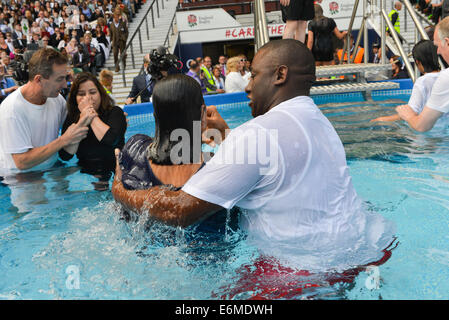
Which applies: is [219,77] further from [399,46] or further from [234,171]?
[234,171]

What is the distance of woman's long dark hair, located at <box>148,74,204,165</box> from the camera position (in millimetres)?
1789

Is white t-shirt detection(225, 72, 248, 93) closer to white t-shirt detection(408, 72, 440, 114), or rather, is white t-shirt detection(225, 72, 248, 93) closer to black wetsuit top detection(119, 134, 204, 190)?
white t-shirt detection(408, 72, 440, 114)

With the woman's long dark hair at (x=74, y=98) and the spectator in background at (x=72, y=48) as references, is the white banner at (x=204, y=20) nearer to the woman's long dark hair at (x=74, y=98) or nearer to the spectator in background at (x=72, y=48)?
the spectator in background at (x=72, y=48)

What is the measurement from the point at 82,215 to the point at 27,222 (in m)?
0.36

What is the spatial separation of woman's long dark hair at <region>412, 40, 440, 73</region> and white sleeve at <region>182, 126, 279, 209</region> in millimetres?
3359

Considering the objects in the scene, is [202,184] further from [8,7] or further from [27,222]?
[8,7]

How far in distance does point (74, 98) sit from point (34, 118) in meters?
0.33

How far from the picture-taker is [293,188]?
152 centimetres

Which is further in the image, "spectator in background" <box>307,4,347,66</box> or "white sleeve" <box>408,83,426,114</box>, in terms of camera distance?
"spectator in background" <box>307,4,347,66</box>

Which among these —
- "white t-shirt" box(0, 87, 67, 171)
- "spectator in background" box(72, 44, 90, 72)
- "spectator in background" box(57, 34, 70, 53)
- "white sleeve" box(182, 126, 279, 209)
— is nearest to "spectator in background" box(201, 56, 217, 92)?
"spectator in background" box(72, 44, 90, 72)

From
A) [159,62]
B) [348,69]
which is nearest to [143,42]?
[348,69]

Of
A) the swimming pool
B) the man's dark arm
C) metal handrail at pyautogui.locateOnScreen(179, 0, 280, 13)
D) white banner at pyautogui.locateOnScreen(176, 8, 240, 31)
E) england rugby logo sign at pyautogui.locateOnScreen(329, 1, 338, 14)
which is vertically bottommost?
the swimming pool

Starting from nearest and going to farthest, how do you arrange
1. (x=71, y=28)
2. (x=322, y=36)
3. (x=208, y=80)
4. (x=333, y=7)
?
(x=322, y=36) < (x=208, y=80) < (x=71, y=28) < (x=333, y=7)
